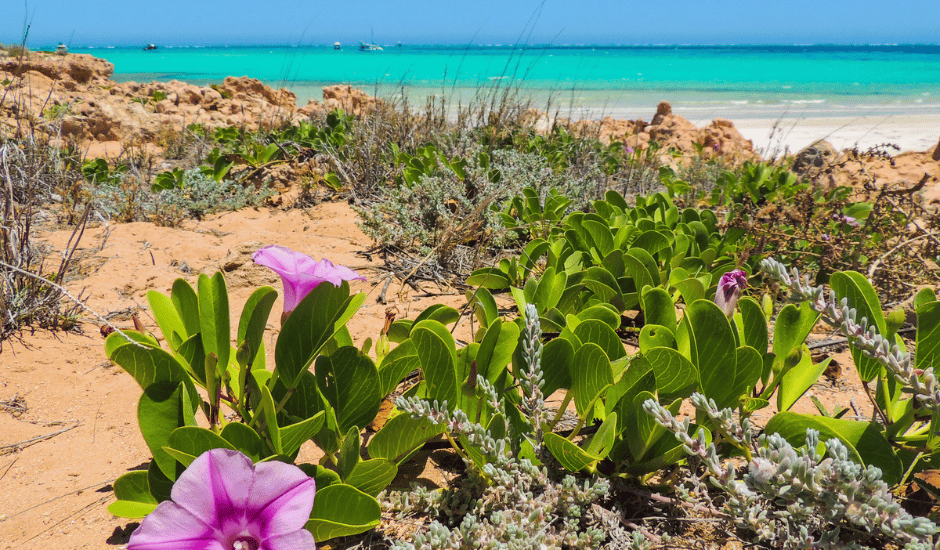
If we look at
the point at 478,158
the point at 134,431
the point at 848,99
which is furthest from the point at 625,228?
the point at 848,99

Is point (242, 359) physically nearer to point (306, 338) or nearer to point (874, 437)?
point (306, 338)

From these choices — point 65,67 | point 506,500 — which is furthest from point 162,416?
point 65,67

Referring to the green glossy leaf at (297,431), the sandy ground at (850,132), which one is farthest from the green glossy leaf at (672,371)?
the sandy ground at (850,132)

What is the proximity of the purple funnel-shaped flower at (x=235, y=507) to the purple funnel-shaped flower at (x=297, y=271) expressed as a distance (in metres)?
0.42

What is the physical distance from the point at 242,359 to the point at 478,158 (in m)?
3.10

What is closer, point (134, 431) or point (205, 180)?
point (134, 431)

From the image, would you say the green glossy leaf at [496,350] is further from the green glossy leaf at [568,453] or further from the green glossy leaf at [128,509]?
the green glossy leaf at [128,509]

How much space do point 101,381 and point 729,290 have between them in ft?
7.01

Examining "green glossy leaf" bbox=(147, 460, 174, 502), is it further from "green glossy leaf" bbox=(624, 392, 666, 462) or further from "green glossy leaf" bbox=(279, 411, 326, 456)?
"green glossy leaf" bbox=(624, 392, 666, 462)

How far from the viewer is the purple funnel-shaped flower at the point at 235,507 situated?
1.01 meters

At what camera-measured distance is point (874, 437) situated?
1.22m

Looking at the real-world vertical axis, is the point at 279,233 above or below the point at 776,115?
below

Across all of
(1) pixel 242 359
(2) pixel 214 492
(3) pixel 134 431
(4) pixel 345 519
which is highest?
(1) pixel 242 359

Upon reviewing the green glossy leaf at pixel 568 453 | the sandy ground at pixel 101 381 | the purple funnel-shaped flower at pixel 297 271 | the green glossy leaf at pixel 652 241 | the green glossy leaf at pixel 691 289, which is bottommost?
the sandy ground at pixel 101 381
